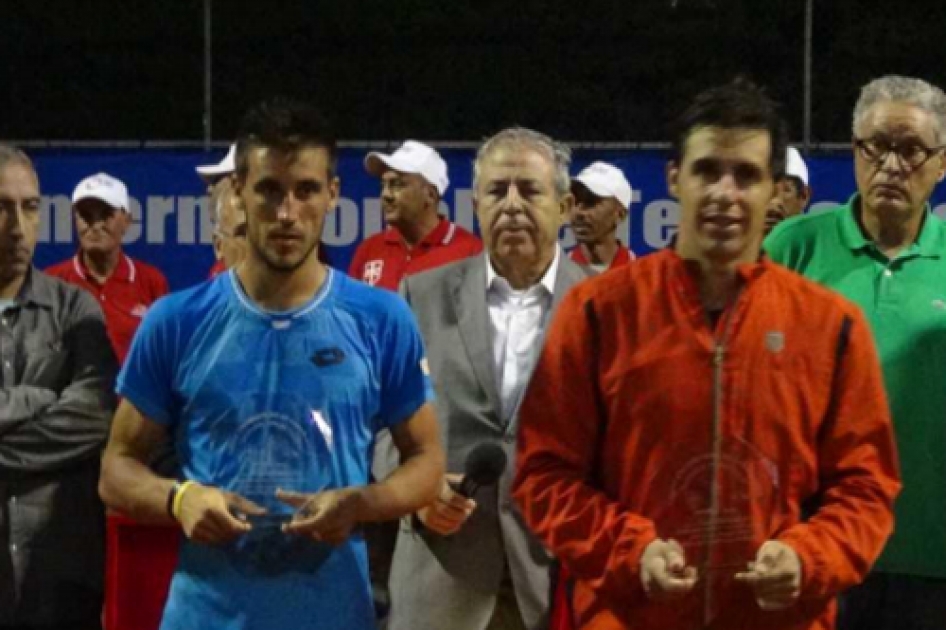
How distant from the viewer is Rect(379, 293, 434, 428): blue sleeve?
4.32m

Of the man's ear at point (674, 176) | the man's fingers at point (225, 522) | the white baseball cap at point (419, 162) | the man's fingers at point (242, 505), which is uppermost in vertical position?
the white baseball cap at point (419, 162)

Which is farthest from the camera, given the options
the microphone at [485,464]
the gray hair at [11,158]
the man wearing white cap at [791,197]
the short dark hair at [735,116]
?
the man wearing white cap at [791,197]

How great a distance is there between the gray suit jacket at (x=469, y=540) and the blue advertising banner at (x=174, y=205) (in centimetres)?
456

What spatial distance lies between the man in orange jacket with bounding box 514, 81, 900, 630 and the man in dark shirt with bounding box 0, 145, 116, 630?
211 cm

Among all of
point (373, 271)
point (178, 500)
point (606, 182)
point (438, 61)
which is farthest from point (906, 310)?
point (438, 61)

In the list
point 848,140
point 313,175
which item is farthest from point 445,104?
point 313,175

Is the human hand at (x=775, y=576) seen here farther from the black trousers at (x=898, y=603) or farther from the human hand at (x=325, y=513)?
the black trousers at (x=898, y=603)

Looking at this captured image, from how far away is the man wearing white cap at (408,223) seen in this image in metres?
8.70

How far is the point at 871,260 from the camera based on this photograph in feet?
16.6

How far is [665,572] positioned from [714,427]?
325mm

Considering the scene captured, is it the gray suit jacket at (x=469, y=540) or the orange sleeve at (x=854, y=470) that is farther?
the gray suit jacket at (x=469, y=540)

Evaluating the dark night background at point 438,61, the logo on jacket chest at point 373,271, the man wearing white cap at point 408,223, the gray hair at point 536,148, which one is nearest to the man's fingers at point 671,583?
the gray hair at point 536,148

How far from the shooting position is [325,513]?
159 inches

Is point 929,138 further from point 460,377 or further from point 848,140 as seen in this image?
point 848,140
